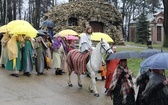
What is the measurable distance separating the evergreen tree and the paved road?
33.7 metres

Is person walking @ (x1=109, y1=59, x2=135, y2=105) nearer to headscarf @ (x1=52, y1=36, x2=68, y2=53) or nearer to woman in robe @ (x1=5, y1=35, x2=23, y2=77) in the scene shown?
woman in robe @ (x1=5, y1=35, x2=23, y2=77)

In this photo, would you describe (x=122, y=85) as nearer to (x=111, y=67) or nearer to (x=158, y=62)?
(x=158, y=62)

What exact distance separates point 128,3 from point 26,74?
194 ft

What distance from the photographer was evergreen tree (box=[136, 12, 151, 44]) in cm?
4572

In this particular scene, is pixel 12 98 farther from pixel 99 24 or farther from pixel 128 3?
pixel 128 3

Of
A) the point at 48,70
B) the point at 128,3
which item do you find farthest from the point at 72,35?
the point at 128,3

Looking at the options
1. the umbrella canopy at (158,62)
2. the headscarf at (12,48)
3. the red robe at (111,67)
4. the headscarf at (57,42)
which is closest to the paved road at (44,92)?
the red robe at (111,67)

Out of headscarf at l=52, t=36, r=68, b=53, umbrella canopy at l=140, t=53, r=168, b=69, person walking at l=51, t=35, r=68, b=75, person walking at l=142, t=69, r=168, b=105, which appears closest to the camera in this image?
umbrella canopy at l=140, t=53, r=168, b=69

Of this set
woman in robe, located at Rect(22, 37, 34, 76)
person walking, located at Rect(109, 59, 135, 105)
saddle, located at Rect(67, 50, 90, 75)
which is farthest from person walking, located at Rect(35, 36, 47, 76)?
person walking, located at Rect(109, 59, 135, 105)

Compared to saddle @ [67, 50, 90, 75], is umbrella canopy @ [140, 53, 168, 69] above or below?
above

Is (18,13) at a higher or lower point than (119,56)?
higher

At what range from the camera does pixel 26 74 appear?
1312 centimetres

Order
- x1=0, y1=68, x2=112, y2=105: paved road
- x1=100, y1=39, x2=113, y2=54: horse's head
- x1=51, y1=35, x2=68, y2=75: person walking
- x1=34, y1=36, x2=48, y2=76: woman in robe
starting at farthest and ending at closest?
1. x1=51, y1=35, x2=68, y2=75: person walking
2. x1=34, y1=36, x2=48, y2=76: woman in robe
3. x1=100, y1=39, x2=113, y2=54: horse's head
4. x1=0, y1=68, x2=112, y2=105: paved road

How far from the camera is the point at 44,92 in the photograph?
34.8ft
